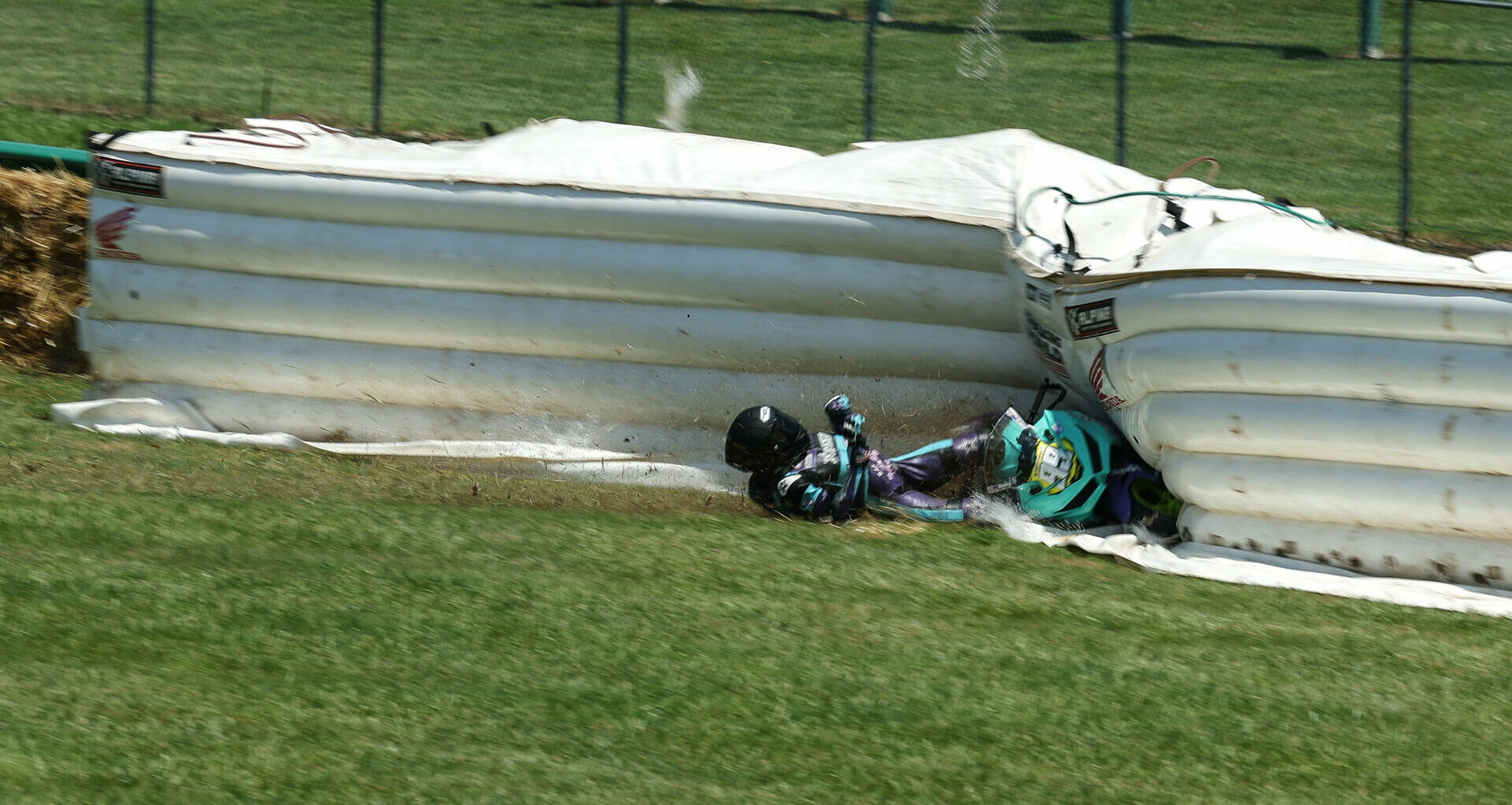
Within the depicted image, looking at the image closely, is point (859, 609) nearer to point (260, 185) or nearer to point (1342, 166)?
point (260, 185)

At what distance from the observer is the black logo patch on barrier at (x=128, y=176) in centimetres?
651

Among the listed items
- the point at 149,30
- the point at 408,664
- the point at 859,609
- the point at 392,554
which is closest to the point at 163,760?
the point at 408,664

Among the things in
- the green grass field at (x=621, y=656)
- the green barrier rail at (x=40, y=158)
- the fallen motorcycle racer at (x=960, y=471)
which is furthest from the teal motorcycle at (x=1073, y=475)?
the green barrier rail at (x=40, y=158)

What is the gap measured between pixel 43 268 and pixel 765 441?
3.99 m

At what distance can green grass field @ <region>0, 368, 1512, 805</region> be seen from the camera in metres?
3.32

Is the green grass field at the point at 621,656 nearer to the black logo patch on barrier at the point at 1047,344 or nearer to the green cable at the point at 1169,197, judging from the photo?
the black logo patch on barrier at the point at 1047,344

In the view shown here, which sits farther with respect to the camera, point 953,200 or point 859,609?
point 953,200

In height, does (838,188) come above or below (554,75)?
below

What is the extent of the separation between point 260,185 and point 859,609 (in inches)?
138

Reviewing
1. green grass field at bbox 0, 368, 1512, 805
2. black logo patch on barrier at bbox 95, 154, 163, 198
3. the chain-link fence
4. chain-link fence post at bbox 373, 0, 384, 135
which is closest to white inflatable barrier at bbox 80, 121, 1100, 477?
black logo patch on barrier at bbox 95, 154, 163, 198

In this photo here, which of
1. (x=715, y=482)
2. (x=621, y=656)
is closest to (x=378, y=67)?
(x=715, y=482)

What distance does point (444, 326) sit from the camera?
6395 mm

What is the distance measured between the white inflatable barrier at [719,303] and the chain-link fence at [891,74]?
5210 mm

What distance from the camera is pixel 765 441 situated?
565 cm
